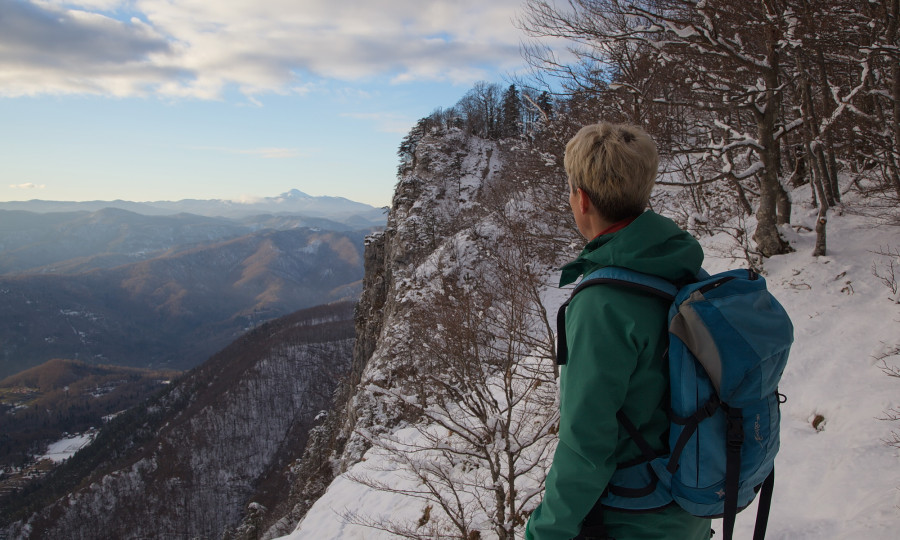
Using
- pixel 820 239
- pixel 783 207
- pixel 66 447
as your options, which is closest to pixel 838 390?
pixel 820 239

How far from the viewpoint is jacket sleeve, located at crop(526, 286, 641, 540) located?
1376 mm

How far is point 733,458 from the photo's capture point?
1.47 meters

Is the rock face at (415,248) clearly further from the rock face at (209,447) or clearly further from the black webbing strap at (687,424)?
the rock face at (209,447)

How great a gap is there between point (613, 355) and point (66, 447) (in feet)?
450

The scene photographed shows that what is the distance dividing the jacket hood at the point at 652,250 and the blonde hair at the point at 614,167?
85mm

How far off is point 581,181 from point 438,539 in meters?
7.38

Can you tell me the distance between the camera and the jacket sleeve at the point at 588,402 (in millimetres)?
1376

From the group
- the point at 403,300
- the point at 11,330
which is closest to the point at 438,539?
the point at 403,300

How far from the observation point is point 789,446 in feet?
18.9

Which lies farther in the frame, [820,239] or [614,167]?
[820,239]

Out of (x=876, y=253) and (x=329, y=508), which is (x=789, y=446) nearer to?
(x=876, y=253)

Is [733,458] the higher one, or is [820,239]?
[820,239]

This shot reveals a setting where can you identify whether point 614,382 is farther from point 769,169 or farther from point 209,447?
point 209,447

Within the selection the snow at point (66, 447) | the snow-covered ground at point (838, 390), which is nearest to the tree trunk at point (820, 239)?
the snow-covered ground at point (838, 390)
